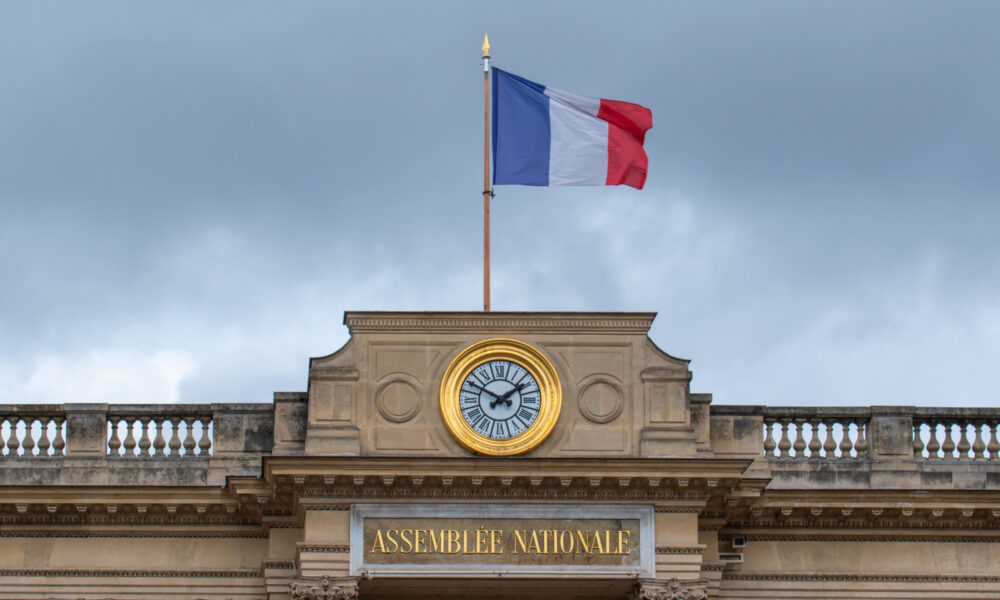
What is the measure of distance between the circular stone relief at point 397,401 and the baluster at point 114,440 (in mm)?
4276

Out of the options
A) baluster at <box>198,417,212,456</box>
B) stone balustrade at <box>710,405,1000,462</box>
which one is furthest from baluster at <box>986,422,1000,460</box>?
baluster at <box>198,417,212,456</box>

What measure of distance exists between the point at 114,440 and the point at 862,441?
11603 mm

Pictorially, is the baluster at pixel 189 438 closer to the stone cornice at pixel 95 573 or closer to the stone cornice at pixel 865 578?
the stone cornice at pixel 95 573

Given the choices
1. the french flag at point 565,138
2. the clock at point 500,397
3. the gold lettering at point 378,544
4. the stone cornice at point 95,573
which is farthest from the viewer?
the french flag at point 565,138

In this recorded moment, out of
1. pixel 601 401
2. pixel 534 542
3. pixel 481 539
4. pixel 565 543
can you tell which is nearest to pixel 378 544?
pixel 481 539

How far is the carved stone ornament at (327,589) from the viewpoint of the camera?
3083 cm

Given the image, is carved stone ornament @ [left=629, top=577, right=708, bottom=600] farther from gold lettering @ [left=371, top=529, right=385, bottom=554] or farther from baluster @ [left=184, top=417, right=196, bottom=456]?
baluster @ [left=184, top=417, right=196, bottom=456]

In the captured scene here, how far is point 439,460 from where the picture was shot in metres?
31.0

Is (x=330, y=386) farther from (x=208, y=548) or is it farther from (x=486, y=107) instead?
(x=486, y=107)

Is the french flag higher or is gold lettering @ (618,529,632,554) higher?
the french flag

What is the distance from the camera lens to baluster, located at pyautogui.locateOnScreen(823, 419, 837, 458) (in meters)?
33.3

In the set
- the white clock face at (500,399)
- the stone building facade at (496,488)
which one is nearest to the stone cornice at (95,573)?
the stone building facade at (496,488)

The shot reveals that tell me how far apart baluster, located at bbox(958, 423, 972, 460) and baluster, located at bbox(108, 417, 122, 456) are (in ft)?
42.8

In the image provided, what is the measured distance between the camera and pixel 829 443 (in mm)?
33344
